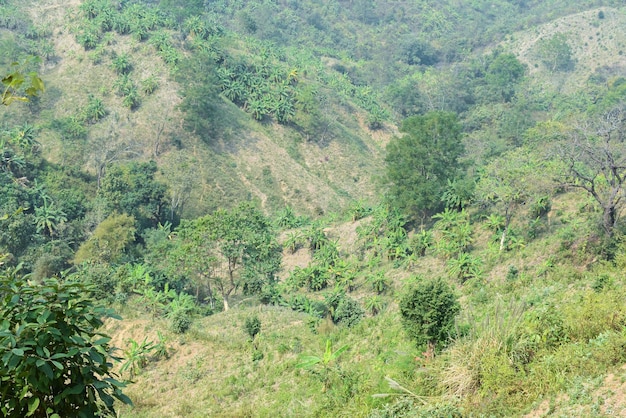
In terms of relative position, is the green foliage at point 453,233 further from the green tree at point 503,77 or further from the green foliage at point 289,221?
the green tree at point 503,77

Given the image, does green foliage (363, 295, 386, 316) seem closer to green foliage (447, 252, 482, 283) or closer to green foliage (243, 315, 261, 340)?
green foliage (447, 252, 482, 283)

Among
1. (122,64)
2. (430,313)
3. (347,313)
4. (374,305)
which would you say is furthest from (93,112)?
(430,313)

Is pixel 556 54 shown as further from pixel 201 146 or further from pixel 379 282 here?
pixel 379 282

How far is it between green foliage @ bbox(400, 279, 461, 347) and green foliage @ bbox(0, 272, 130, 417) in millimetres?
8810

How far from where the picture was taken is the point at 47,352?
517cm

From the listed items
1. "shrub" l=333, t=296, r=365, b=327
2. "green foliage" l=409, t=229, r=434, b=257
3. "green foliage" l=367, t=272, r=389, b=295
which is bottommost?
"green foliage" l=367, t=272, r=389, b=295

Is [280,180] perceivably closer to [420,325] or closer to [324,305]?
[324,305]

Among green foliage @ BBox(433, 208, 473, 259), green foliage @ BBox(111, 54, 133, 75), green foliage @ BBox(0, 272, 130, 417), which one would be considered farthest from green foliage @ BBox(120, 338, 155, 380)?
green foliage @ BBox(111, 54, 133, 75)

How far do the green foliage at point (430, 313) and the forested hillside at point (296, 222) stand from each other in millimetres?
55

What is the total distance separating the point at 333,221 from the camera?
161ft

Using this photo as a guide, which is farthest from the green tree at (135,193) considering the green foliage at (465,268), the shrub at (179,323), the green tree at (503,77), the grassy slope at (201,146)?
the green tree at (503,77)

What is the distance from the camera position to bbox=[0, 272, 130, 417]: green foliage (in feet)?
16.9

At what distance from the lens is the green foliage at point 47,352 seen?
16.9 feet

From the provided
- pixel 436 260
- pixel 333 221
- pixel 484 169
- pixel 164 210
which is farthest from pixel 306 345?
pixel 164 210
